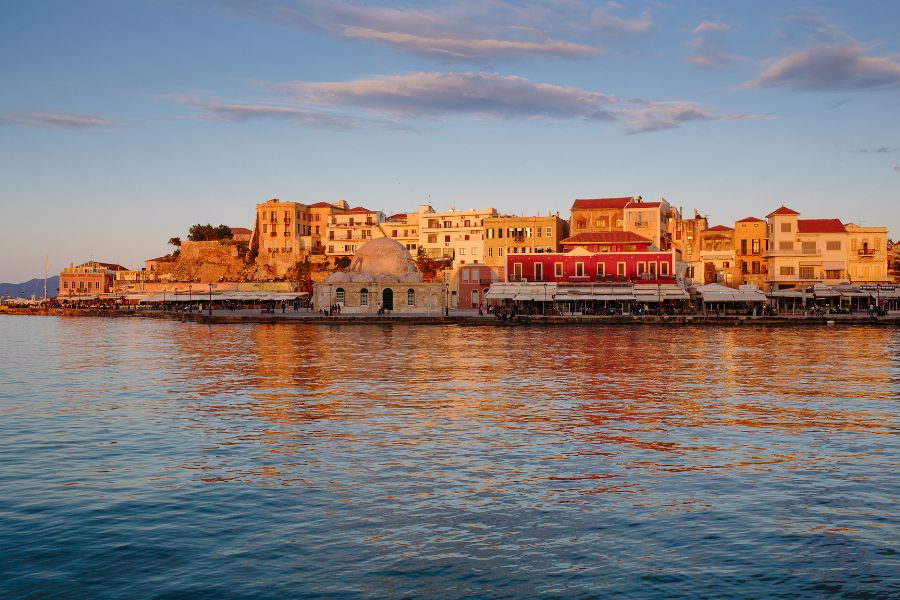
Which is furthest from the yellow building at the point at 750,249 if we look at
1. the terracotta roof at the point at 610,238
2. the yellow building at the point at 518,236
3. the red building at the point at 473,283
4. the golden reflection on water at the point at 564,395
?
the golden reflection on water at the point at 564,395

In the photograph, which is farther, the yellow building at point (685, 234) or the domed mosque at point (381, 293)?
the yellow building at point (685, 234)

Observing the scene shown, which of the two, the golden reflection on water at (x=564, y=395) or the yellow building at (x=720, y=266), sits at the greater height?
the yellow building at (x=720, y=266)

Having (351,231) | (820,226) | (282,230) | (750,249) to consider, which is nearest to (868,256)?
(820,226)

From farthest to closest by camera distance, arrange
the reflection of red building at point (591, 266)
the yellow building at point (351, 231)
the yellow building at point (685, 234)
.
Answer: the yellow building at point (351, 231), the yellow building at point (685, 234), the reflection of red building at point (591, 266)

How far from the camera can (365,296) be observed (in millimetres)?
81000

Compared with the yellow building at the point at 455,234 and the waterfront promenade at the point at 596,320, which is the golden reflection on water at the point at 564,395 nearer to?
the waterfront promenade at the point at 596,320

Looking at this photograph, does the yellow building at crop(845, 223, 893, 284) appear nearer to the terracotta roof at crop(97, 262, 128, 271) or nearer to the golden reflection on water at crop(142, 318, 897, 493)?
the golden reflection on water at crop(142, 318, 897, 493)

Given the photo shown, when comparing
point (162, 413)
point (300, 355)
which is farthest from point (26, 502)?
point (300, 355)

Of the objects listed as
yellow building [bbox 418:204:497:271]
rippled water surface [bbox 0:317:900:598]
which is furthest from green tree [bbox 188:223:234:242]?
rippled water surface [bbox 0:317:900:598]

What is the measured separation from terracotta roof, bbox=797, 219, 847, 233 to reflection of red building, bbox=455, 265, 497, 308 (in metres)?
31.0

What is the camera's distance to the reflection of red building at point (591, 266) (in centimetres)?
7562

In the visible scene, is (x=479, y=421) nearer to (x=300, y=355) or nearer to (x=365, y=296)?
(x=300, y=355)

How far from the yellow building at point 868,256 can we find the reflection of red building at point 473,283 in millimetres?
35381

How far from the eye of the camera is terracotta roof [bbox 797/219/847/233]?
271 ft
